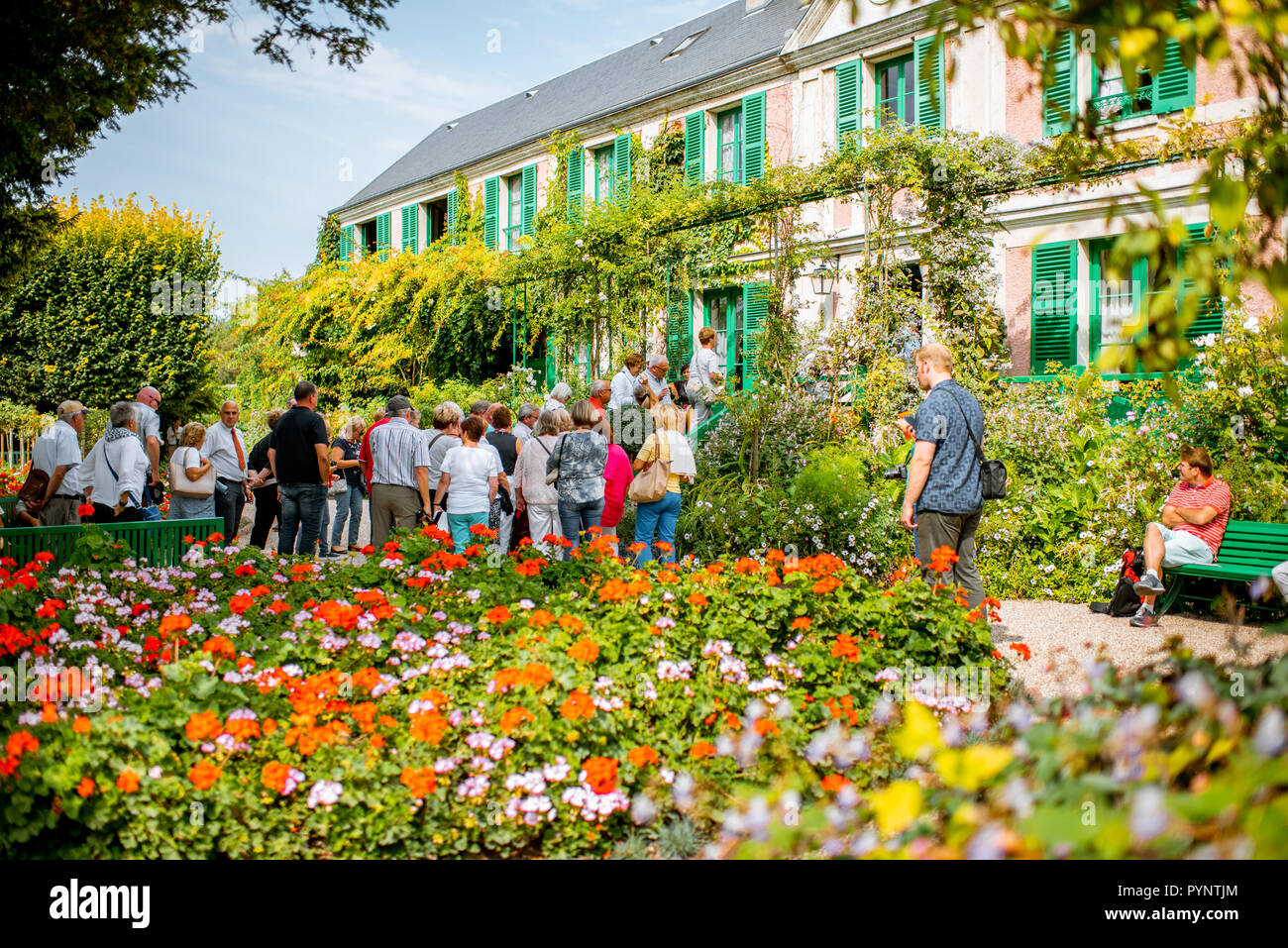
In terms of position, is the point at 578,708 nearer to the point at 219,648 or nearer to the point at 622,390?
the point at 219,648

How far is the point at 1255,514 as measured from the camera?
24.9 feet

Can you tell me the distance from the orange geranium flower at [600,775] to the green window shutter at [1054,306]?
11537 millimetres

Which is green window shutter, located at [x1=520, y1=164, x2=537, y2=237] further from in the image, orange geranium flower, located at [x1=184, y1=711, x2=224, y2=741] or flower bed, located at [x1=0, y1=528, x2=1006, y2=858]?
orange geranium flower, located at [x1=184, y1=711, x2=224, y2=741]

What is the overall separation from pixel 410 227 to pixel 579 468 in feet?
68.4

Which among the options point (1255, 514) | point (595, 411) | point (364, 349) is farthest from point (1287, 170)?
point (364, 349)

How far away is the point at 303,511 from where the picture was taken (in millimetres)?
8609

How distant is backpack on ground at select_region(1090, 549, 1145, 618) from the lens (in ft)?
24.1

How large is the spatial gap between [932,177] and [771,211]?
1.85 meters

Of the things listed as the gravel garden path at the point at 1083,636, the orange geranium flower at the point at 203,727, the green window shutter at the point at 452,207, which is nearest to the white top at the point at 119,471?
the orange geranium flower at the point at 203,727

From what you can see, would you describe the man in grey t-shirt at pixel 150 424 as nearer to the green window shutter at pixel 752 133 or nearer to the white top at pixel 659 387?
the white top at pixel 659 387

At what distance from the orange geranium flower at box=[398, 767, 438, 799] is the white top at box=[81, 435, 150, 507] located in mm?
5819

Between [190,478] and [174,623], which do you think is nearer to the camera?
[174,623]

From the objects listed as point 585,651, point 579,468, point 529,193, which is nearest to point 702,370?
point 579,468

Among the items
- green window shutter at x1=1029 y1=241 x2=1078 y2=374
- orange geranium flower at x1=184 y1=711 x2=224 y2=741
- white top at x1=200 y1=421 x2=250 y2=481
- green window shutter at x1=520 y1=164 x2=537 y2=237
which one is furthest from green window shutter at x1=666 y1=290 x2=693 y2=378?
orange geranium flower at x1=184 y1=711 x2=224 y2=741
